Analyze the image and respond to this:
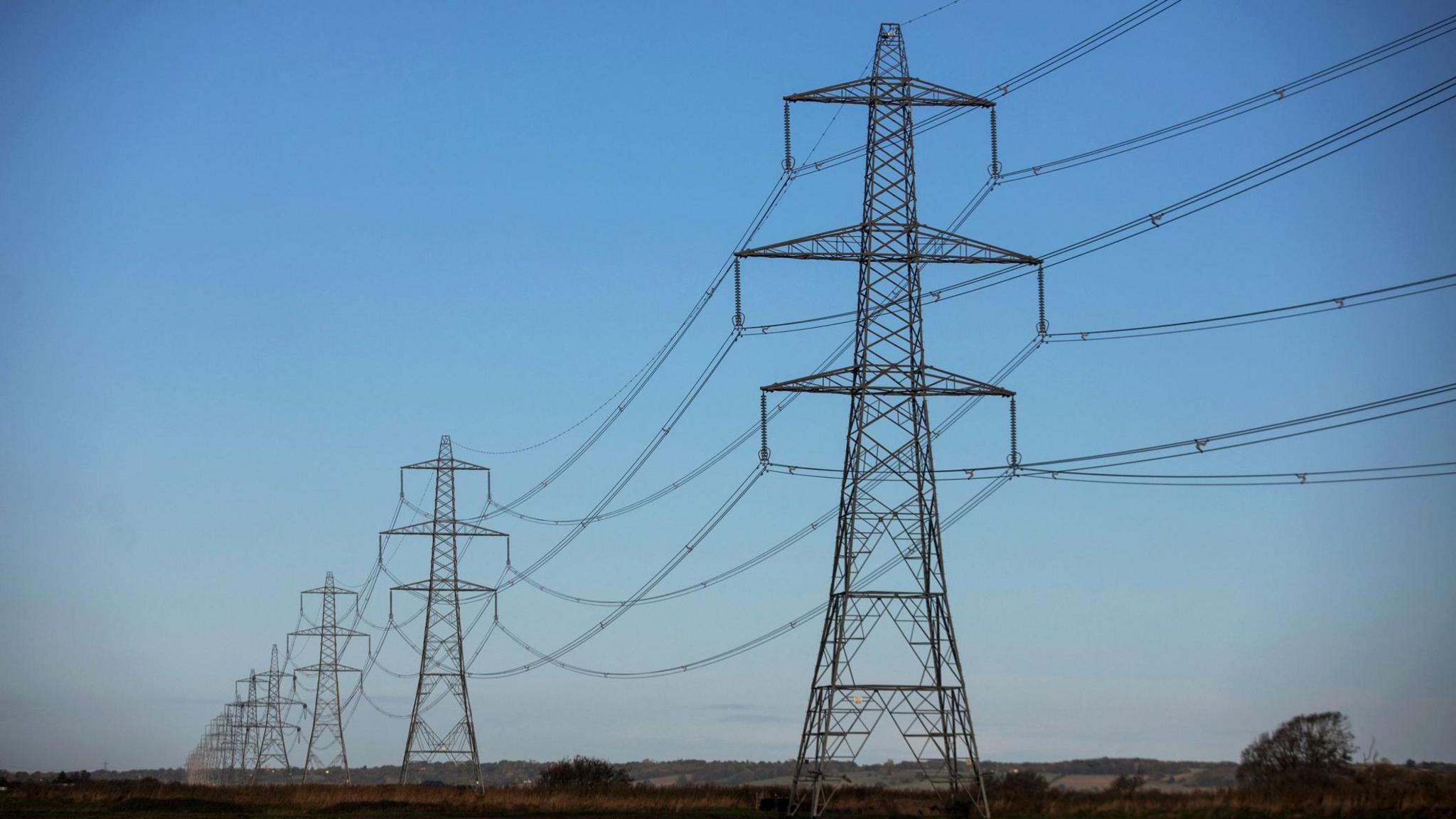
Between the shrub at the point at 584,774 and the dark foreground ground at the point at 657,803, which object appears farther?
the shrub at the point at 584,774

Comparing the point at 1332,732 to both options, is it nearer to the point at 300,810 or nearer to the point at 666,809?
the point at 666,809

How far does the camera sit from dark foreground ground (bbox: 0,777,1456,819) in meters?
48.7

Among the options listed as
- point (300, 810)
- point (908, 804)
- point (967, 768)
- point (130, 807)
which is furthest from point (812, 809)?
point (130, 807)

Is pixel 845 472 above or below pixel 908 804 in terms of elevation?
above

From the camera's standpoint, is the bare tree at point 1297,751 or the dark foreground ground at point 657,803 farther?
the bare tree at point 1297,751

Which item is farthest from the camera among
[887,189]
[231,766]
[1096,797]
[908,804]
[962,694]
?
[231,766]

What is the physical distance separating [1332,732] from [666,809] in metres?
40.6

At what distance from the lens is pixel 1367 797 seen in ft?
162

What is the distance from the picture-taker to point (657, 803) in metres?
61.9

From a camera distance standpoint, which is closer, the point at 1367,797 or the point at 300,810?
the point at 1367,797

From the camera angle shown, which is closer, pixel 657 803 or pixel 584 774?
pixel 657 803

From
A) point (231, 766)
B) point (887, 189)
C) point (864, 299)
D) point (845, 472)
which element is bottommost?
point (231, 766)

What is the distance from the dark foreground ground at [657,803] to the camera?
48656 millimetres

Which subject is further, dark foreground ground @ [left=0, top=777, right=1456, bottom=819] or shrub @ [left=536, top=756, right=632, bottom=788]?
shrub @ [left=536, top=756, right=632, bottom=788]
